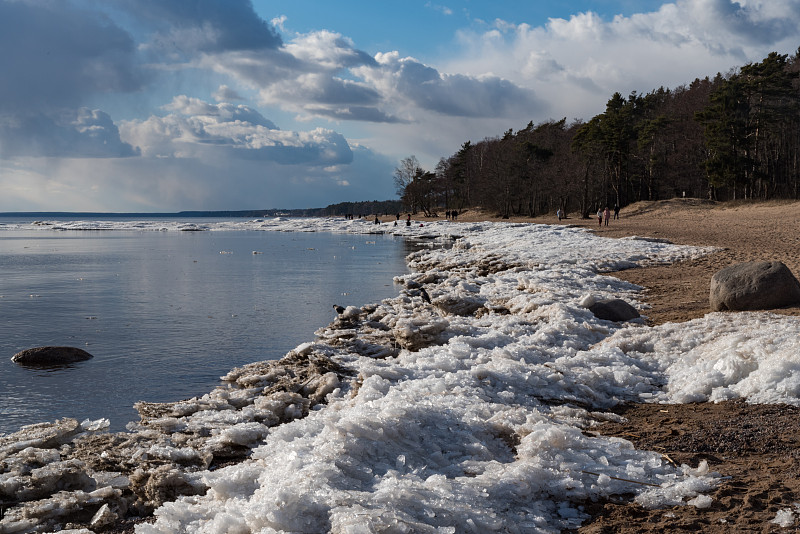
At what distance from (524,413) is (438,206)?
112 metres

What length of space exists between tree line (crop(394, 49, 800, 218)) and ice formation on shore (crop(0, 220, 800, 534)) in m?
48.5

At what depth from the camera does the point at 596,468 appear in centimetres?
531

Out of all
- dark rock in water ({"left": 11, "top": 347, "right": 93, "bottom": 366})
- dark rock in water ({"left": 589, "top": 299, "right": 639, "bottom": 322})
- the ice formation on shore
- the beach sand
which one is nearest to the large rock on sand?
the beach sand

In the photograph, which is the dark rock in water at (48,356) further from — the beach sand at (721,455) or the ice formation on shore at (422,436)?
the beach sand at (721,455)

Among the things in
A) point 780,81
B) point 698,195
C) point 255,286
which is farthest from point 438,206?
point 255,286

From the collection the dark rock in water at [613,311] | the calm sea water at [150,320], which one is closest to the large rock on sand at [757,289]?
the dark rock in water at [613,311]

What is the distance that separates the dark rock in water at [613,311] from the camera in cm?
1185

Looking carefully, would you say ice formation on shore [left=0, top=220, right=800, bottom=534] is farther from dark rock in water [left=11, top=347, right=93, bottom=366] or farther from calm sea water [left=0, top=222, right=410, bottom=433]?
dark rock in water [left=11, top=347, right=93, bottom=366]

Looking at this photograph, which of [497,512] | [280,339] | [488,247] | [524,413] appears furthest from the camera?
[488,247]

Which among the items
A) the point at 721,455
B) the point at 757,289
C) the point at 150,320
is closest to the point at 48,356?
the point at 150,320

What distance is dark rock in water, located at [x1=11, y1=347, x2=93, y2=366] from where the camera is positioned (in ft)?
37.5

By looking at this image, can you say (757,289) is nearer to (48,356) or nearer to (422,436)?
(422,436)

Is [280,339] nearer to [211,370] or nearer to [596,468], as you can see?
[211,370]

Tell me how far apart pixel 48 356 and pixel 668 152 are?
64.2 metres
